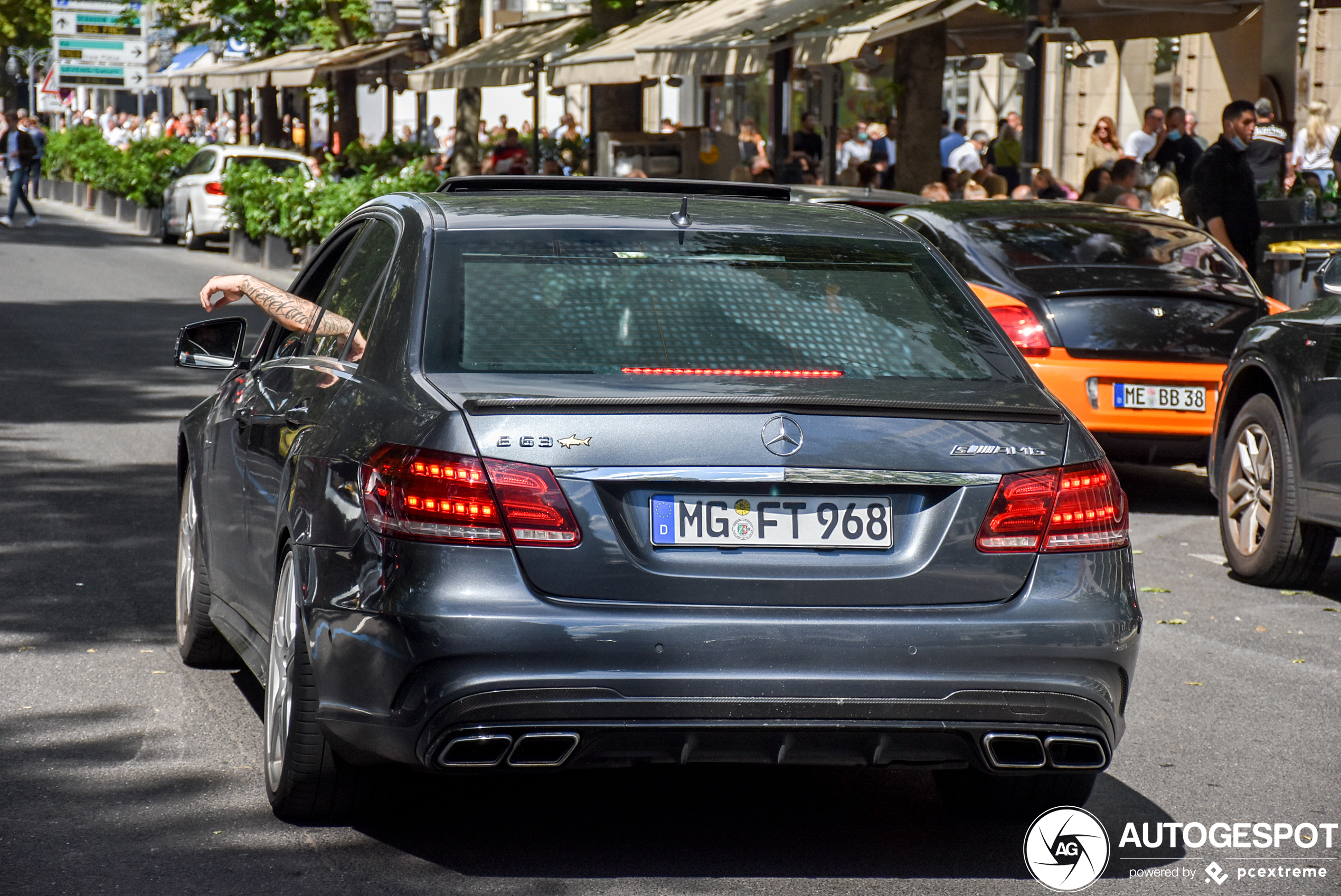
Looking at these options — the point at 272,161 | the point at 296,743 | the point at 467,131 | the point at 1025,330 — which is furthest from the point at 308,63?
the point at 296,743

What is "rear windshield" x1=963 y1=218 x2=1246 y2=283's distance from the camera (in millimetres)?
10164

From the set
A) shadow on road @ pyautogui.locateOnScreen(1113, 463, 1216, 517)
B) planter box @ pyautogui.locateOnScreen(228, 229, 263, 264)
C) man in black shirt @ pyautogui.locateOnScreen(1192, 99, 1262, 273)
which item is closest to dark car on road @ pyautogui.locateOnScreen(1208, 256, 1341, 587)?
shadow on road @ pyautogui.locateOnScreen(1113, 463, 1216, 517)

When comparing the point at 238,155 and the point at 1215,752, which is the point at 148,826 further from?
the point at 238,155

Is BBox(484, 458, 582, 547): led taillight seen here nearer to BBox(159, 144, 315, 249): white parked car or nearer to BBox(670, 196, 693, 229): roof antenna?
BBox(670, 196, 693, 229): roof antenna

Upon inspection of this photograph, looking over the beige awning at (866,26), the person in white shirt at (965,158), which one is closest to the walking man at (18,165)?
the person in white shirt at (965,158)

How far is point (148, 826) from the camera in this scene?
4.52m

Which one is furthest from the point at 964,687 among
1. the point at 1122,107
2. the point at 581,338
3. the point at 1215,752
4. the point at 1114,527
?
the point at 1122,107

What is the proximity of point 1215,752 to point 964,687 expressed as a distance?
1759mm

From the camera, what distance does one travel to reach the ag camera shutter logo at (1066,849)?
433 centimetres

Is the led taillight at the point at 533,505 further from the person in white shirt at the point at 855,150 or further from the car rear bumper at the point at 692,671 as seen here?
the person in white shirt at the point at 855,150

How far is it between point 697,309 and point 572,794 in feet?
4.18

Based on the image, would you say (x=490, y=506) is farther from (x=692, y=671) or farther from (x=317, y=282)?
(x=317, y=282)

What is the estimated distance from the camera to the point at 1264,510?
8.10 m

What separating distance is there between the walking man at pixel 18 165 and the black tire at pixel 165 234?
159 inches
